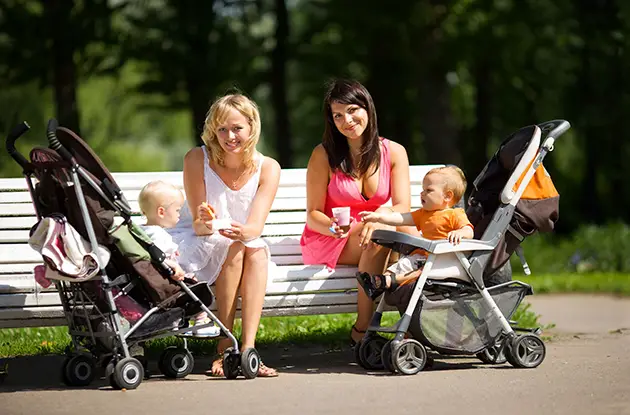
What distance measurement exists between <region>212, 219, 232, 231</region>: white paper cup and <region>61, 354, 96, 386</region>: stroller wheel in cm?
91

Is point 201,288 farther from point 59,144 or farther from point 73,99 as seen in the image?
point 73,99

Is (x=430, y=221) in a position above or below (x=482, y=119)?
above

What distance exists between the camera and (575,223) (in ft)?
61.1

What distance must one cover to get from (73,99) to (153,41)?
6.67 feet

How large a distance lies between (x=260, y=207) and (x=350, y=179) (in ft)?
2.19

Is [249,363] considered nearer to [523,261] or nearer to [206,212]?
[206,212]

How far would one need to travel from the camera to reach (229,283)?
20.0ft

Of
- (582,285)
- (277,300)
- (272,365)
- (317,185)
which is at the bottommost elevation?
(582,285)

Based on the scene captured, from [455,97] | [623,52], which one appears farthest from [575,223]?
[455,97]

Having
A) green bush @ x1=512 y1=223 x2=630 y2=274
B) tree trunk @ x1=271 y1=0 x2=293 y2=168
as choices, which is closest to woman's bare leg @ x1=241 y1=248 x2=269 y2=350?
green bush @ x1=512 y1=223 x2=630 y2=274

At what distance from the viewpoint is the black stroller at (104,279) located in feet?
18.1

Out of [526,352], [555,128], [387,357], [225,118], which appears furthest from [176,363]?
[555,128]

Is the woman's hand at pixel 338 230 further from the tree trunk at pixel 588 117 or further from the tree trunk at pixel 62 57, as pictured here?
the tree trunk at pixel 588 117

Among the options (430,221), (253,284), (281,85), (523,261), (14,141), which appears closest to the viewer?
(14,141)
